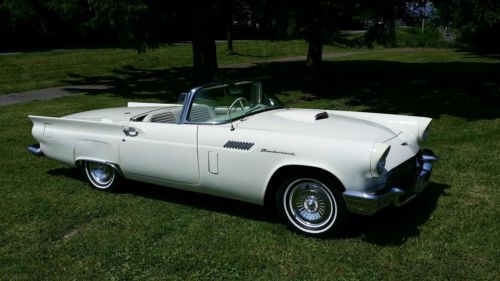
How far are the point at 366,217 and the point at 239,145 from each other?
146cm

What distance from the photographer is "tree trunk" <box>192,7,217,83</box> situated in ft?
49.6

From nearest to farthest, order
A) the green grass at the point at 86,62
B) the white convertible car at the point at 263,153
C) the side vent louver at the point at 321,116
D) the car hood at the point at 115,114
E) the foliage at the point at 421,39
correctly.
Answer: the white convertible car at the point at 263,153 → the side vent louver at the point at 321,116 → the car hood at the point at 115,114 → the green grass at the point at 86,62 → the foliage at the point at 421,39

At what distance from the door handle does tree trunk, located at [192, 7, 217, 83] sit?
9891 millimetres

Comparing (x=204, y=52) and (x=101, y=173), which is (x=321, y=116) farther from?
(x=204, y=52)

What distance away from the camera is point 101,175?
20.0 ft

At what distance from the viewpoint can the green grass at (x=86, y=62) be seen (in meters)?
17.5

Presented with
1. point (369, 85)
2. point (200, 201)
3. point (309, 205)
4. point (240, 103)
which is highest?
point (240, 103)

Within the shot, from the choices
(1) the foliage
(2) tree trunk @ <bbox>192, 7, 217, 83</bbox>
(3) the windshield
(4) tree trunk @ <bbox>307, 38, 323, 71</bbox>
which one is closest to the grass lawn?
(3) the windshield

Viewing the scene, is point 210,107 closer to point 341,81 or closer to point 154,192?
point 154,192

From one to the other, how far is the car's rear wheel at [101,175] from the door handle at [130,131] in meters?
0.61

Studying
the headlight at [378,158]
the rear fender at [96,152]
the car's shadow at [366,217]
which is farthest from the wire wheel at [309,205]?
the rear fender at [96,152]

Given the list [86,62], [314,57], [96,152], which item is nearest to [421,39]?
[314,57]

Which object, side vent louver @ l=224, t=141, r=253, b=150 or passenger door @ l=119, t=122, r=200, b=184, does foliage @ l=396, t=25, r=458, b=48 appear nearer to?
passenger door @ l=119, t=122, r=200, b=184

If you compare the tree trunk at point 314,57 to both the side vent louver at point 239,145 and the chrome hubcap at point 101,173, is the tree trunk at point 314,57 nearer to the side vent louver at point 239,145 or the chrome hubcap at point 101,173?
the chrome hubcap at point 101,173
